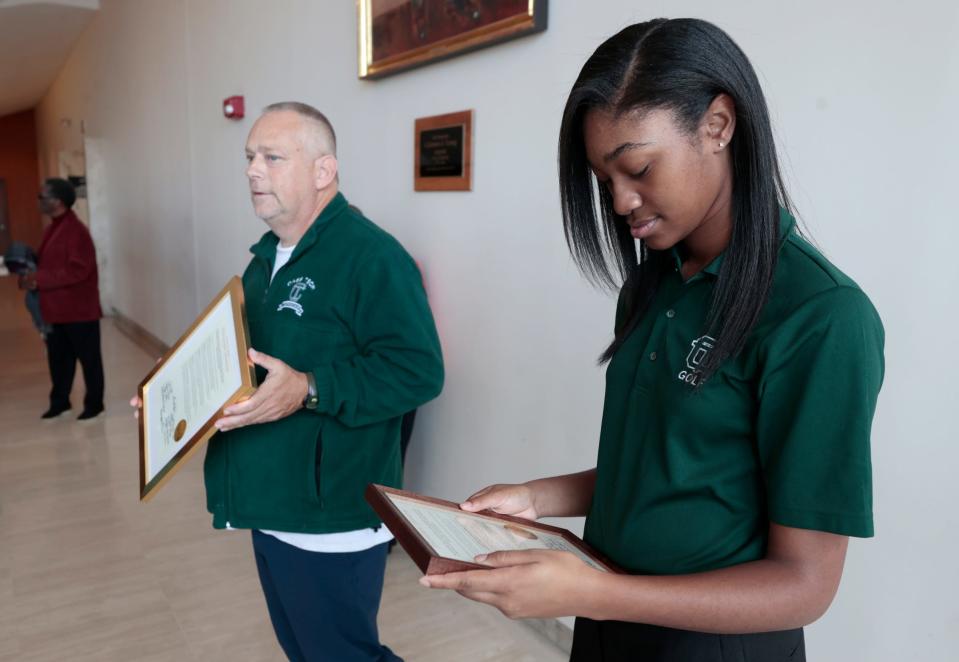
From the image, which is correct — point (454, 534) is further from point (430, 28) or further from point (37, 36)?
point (37, 36)

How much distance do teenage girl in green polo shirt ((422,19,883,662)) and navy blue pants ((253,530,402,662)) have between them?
3.28 feet

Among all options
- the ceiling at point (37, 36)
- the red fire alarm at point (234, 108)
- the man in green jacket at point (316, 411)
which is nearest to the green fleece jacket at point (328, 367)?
the man in green jacket at point (316, 411)

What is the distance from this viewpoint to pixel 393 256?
5.57 feet

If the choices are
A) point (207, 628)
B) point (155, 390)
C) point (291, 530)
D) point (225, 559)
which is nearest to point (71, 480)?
point (225, 559)

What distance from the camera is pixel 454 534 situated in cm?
88

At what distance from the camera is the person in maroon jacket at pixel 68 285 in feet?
14.9

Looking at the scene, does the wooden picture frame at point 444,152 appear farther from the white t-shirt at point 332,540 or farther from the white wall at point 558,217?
the white t-shirt at point 332,540

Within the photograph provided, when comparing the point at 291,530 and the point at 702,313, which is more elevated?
the point at 702,313

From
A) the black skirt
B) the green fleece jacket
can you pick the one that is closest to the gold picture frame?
the green fleece jacket

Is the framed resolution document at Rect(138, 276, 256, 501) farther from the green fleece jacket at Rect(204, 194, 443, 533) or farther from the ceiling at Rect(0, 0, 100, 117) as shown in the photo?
the ceiling at Rect(0, 0, 100, 117)

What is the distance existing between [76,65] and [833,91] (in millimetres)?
11327

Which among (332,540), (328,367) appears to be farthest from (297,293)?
(332,540)

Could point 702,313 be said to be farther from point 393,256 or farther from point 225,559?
point 225,559

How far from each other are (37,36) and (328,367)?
9.83m
